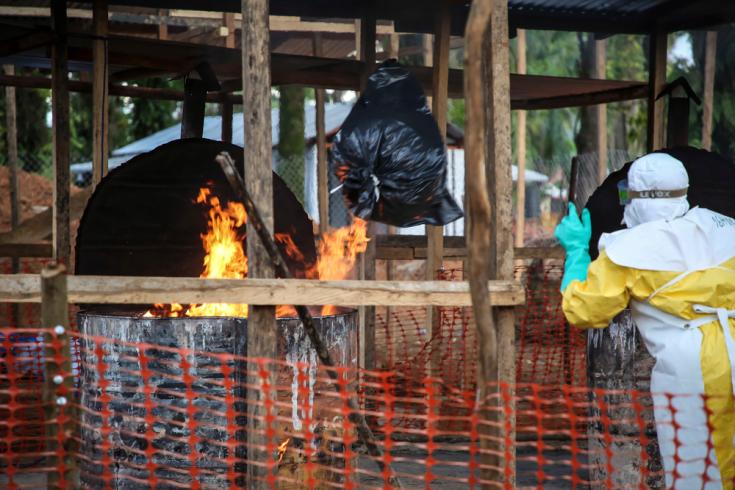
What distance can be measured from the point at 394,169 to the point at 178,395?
185cm

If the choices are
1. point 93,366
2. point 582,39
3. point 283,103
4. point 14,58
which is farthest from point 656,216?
point 582,39

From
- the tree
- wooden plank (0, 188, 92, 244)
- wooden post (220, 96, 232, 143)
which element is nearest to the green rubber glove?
wooden post (220, 96, 232, 143)

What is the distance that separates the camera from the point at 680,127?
900 centimetres

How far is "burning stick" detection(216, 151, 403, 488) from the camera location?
4730mm

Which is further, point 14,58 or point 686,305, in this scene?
point 14,58

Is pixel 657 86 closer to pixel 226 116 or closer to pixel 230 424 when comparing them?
pixel 226 116

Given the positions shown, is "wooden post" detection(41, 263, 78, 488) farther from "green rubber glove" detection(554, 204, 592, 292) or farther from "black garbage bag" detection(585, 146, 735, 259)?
"black garbage bag" detection(585, 146, 735, 259)

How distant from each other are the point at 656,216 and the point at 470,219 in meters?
1.45

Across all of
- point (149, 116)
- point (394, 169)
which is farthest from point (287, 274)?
point (149, 116)

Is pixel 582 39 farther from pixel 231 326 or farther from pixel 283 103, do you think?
pixel 231 326

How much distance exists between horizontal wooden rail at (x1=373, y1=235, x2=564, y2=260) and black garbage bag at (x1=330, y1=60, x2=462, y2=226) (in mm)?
3386

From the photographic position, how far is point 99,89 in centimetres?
758

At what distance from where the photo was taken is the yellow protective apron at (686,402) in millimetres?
4926

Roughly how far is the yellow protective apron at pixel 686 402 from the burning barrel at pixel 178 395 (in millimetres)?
1955
